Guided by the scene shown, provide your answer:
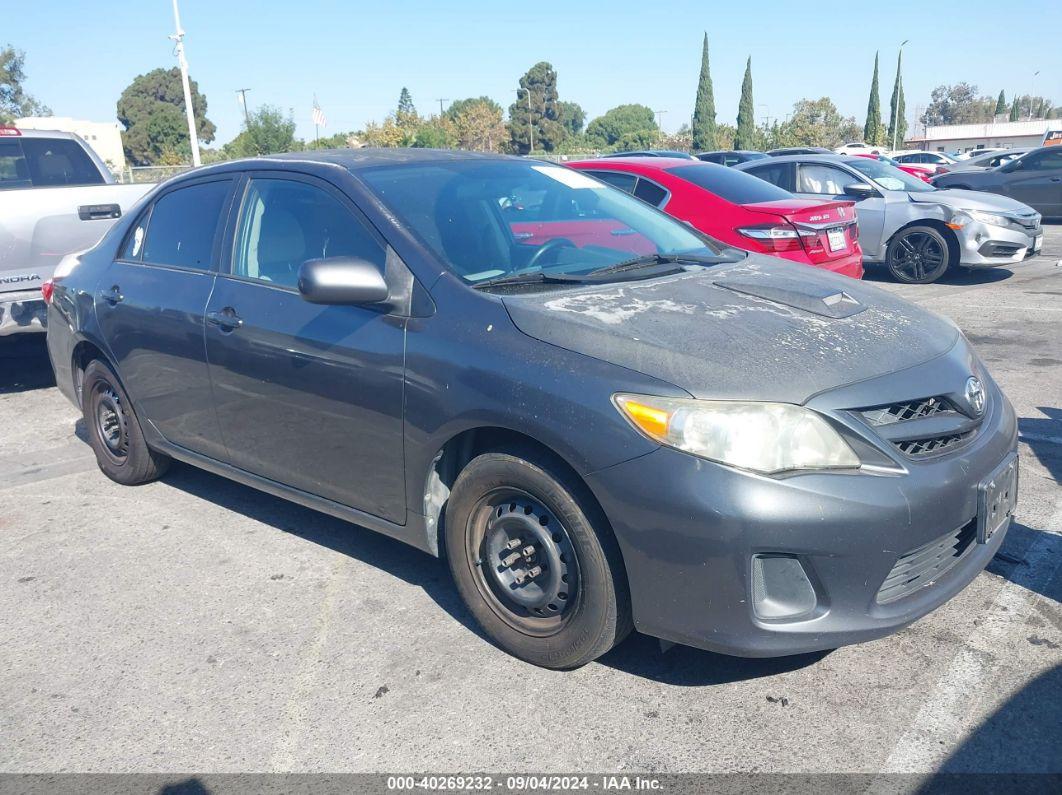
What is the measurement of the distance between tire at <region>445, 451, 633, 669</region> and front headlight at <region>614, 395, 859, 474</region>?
0.37 metres

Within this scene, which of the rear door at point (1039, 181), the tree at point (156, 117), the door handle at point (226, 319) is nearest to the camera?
the door handle at point (226, 319)

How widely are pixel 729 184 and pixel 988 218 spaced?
14.3 ft

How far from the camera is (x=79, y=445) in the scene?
593 centimetres

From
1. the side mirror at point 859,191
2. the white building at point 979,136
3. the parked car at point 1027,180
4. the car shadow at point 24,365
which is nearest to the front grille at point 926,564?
the car shadow at point 24,365

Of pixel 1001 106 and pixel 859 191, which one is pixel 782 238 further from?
pixel 1001 106

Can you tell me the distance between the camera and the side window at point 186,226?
420 cm

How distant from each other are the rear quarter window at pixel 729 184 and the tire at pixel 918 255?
3451 millimetres

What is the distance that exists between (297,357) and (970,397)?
2385 mm

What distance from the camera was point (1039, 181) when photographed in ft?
53.2

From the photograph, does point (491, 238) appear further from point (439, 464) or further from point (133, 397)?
point (133, 397)

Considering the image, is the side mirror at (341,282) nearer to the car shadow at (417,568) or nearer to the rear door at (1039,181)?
the car shadow at (417,568)

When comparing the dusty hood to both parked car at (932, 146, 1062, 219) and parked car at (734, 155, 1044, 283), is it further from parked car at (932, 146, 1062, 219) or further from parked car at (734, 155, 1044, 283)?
parked car at (932, 146, 1062, 219)

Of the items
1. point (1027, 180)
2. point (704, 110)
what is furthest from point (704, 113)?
point (1027, 180)

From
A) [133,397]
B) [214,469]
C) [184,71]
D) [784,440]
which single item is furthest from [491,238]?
[184,71]
